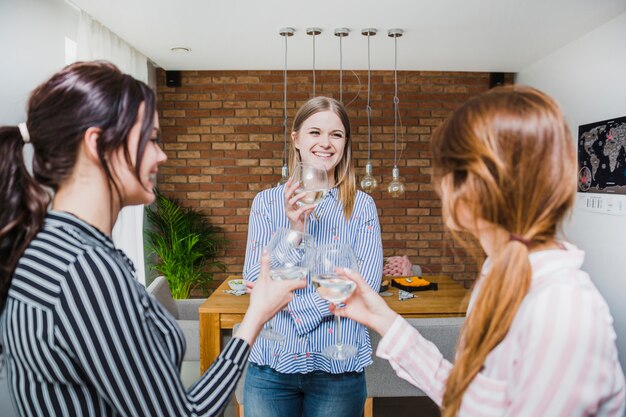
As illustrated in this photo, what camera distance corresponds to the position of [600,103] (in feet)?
11.6

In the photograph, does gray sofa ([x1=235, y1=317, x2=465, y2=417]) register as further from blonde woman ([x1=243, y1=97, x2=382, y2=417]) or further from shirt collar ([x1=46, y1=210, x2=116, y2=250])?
shirt collar ([x1=46, y1=210, x2=116, y2=250])

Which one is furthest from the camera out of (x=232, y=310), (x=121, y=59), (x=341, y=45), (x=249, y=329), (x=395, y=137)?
(x=395, y=137)

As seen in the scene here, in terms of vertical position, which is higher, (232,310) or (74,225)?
(74,225)

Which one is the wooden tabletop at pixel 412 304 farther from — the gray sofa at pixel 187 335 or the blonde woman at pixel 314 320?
the blonde woman at pixel 314 320

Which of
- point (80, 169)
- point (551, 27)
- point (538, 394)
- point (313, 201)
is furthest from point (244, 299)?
point (551, 27)

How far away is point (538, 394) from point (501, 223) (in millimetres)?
257

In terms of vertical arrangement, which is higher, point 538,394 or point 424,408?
point 538,394

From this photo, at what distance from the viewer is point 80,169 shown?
2.72 feet

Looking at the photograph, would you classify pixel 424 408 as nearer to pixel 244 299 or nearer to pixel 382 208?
pixel 244 299

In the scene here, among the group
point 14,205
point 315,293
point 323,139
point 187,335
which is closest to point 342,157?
point 323,139

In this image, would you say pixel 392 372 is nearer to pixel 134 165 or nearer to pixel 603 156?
pixel 134 165

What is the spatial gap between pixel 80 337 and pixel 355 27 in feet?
10.6

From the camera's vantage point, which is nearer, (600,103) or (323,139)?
(323,139)

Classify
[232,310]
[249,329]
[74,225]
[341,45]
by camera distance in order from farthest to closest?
[341,45]
[232,310]
[249,329]
[74,225]
